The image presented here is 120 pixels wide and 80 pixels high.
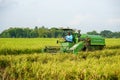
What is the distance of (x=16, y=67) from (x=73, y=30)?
35.0 ft

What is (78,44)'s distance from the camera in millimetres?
18672

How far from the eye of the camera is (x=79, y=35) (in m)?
20.2

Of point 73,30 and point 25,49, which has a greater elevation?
point 73,30

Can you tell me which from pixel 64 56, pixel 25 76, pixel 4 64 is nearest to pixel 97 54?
pixel 64 56

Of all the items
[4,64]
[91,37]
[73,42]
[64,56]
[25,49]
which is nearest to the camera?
[4,64]

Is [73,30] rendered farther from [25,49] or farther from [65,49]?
[25,49]

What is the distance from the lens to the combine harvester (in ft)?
60.3

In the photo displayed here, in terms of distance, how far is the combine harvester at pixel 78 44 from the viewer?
18366mm

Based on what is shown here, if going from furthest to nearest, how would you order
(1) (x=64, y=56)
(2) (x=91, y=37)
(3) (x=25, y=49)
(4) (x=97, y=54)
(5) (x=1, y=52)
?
1. (3) (x=25, y=49)
2. (5) (x=1, y=52)
3. (2) (x=91, y=37)
4. (4) (x=97, y=54)
5. (1) (x=64, y=56)

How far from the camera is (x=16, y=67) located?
9.57 meters

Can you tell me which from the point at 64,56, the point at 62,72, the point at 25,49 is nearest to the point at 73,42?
the point at 64,56

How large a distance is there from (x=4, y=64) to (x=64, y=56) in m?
3.20

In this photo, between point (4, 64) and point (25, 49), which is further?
point (25, 49)

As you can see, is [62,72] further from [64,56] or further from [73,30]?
[73,30]
